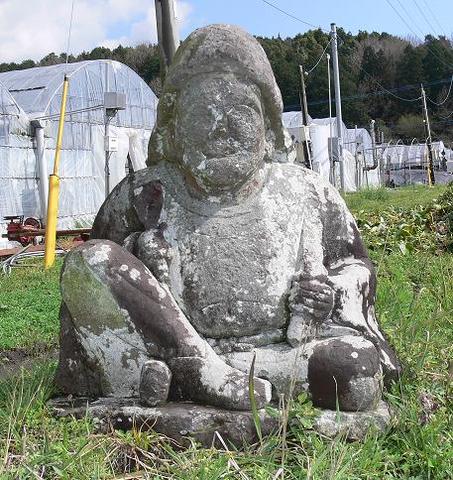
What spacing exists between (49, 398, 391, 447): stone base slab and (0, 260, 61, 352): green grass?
2.64 meters

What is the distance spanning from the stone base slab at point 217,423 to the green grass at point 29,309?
8.66 feet

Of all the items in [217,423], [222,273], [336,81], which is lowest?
[217,423]

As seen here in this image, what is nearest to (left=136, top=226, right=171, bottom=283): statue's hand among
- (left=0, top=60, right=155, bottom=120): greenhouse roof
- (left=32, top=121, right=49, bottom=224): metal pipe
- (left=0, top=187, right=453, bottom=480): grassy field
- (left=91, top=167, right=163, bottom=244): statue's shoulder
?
(left=91, top=167, right=163, bottom=244): statue's shoulder

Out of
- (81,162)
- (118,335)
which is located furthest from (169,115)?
(81,162)

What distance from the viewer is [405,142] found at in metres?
41.8

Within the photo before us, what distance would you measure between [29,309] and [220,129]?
3793 millimetres

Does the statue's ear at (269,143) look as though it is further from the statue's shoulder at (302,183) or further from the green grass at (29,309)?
the green grass at (29,309)

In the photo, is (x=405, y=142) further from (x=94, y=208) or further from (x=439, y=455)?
(x=439, y=455)

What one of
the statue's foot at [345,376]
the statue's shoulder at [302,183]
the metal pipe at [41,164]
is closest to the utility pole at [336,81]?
A: the metal pipe at [41,164]

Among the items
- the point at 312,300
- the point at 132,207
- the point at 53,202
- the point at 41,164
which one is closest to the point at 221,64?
the point at 132,207

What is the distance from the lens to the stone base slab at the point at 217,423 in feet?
8.04

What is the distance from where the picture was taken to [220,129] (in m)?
2.73

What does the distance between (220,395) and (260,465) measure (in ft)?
1.02

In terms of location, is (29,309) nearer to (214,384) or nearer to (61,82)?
(214,384)
